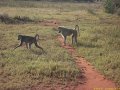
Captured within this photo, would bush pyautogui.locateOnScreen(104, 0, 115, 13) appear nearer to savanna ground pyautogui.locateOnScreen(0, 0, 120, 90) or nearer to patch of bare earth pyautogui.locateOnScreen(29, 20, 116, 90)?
savanna ground pyautogui.locateOnScreen(0, 0, 120, 90)

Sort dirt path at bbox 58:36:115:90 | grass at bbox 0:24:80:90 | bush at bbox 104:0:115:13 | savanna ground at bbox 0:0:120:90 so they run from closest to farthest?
dirt path at bbox 58:36:115:90 < grass at bbox 0:24:80:90 < savanna ground at bbox 0:0:120:90 < bush at bbox 104:0:115:13

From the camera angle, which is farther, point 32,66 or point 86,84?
point 32,66

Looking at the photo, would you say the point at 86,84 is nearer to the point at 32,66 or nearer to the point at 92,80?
the point at 92,80

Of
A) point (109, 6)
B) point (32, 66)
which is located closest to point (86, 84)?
point (32, 66)

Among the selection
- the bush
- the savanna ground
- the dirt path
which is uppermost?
the bush

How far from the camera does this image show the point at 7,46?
15500mm

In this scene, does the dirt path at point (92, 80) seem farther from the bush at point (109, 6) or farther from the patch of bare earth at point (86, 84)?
the bush at point (109, 6)

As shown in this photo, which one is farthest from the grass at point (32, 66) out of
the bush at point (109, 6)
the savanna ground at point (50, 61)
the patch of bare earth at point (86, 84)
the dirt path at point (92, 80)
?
the bush at point (109, 6)

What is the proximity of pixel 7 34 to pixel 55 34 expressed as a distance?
326cm

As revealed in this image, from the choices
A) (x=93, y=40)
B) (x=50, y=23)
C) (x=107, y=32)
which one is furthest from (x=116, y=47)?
(x=50, y=23)

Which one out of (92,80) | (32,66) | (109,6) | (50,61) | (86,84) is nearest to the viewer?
(86,84)

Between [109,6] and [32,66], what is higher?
[109,6]

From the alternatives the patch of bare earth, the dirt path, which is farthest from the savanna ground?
the dirt path

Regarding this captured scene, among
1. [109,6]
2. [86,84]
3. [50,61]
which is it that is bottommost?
[86,84]
